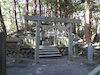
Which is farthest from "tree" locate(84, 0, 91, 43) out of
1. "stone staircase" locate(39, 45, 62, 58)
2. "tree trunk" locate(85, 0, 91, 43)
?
"stone staircase" locate(39, 45, 62, 58)

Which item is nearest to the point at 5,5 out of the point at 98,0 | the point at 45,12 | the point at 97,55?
the point at 45,12

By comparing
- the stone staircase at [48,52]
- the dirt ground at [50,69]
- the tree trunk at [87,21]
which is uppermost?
the tree trunk at [87,21]

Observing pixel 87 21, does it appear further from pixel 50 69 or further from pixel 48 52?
pixel 50 69

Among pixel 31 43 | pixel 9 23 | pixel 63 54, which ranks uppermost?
pixel 9 23

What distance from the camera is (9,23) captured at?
29.0 metres

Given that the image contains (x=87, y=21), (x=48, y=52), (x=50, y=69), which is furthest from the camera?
(x=87, y=21)

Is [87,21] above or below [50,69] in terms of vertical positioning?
above

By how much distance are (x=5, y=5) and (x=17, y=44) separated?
888 inches

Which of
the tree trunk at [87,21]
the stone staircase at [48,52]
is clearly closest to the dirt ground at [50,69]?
the stone staircase at [48,52]

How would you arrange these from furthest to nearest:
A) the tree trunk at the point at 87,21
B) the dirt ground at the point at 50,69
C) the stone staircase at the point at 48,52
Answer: the tree trunk at the point at 87,21 → the stone staircase at the point at 48,52 → the dirt ground at the point at 50,69

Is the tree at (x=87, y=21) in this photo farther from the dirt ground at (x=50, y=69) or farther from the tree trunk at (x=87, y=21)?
the dirt ground at (x=50, y=69)

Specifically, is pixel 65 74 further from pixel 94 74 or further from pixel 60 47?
pixel 60 47

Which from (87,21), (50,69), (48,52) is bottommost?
(50,69)

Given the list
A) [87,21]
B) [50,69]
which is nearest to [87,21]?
[87,21]
